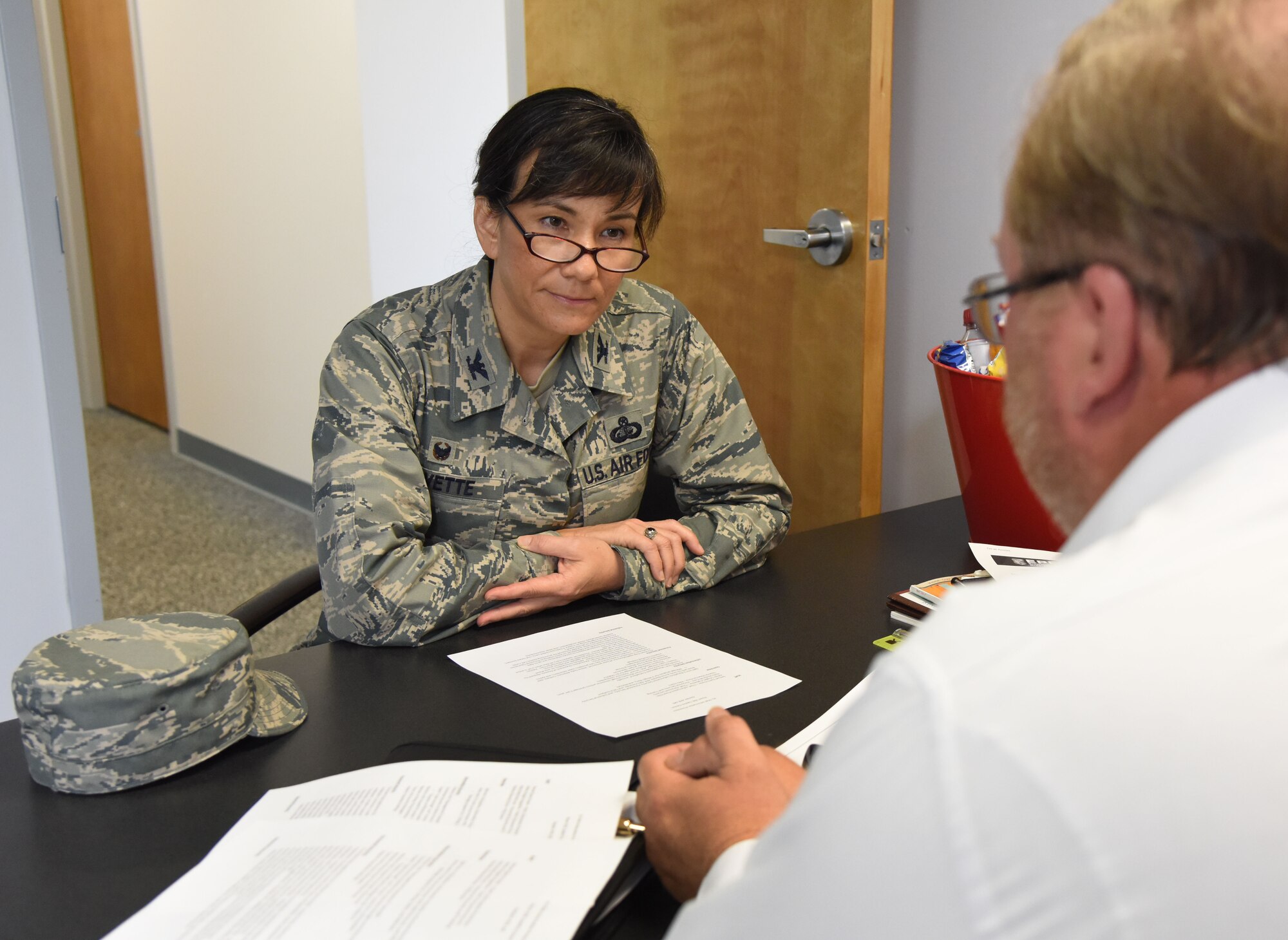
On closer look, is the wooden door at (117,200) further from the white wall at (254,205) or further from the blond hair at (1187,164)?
the blond hair at (1187,164)

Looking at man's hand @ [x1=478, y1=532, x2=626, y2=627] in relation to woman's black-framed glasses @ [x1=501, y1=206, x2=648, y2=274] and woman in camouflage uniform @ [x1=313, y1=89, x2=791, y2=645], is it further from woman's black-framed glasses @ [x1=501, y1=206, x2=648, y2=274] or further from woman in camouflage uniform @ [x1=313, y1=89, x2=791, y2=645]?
woman's black-framed glasses @ [x1=501, y1=206, x2=648, y2=274]

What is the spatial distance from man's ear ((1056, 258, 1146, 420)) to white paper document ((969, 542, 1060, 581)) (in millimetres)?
778

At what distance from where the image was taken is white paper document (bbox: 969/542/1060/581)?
A: 4.25ft

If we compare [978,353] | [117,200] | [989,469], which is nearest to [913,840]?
[989,469]

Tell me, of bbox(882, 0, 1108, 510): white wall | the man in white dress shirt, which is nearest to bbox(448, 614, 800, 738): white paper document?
the man in white dress shirt

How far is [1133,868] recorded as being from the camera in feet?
1.28

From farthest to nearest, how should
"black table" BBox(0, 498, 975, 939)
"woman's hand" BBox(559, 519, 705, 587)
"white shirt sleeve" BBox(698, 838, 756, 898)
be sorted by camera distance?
"woman's hand" BBox(559, 519, 705, 587) → "black table" BBox(0, 498, 975, 939) → "white shirt sleeve" BBox(698, 838, 756, 898)

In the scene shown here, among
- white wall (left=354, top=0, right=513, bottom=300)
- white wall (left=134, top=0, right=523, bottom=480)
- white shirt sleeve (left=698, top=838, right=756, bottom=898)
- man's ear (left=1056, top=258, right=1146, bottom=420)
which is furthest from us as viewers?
white wall (left=134, top=0, right=523, bottom=480)

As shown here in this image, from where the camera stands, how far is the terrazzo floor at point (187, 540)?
3.31m

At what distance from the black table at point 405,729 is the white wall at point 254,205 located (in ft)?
8.56

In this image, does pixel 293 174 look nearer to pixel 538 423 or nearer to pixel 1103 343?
pixel 538 423

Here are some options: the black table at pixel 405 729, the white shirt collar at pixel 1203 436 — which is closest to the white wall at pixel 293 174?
the black table at pixel 405 729

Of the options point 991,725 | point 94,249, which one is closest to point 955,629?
point 991,725

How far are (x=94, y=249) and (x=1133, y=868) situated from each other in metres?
5.98
